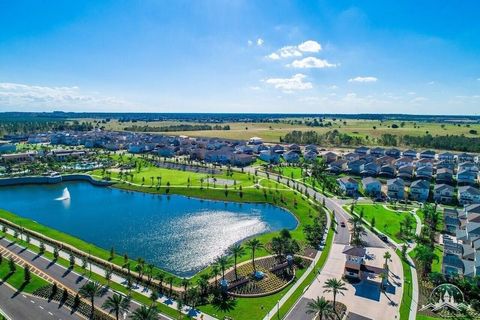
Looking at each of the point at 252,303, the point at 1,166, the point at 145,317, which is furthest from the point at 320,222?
the point at 1,166

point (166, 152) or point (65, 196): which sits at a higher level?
point (166, 152)

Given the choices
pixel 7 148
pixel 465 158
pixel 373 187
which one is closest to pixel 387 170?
pixel 373 187

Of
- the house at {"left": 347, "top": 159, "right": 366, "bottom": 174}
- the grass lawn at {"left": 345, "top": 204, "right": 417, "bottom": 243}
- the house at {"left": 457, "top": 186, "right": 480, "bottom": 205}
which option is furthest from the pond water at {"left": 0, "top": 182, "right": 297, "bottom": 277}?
the house at {"left": 457, "top": 186, "right": 480, "bottom": 205}

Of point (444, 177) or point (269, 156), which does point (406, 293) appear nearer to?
point (444, 177)

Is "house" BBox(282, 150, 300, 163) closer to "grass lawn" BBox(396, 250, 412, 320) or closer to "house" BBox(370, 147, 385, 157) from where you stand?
"house" BBox(370, 147, 385, 157)

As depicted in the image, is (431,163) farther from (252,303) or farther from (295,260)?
(252,303)
